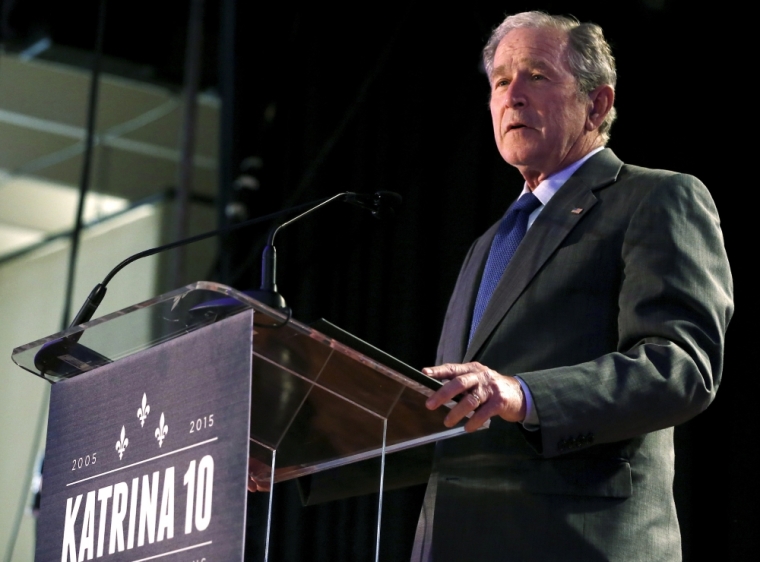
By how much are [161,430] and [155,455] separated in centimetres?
3

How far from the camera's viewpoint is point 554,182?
198 centimetres

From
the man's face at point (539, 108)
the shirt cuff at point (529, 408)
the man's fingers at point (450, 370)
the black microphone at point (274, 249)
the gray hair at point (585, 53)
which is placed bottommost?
the shirt cuff at point (529, 408)

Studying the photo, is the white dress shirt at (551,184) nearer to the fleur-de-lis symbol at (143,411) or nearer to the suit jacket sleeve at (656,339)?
the suit jacket sleeve at (656,339)

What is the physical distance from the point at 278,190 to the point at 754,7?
2093mm

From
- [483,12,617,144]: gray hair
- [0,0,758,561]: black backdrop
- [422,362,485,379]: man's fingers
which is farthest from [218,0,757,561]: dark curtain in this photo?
[422,362,485,379]: man's fingers

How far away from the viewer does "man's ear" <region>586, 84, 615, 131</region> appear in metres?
2.10

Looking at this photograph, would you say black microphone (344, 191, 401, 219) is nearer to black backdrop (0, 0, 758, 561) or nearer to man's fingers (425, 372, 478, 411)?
man's fingers (425, 372, 478, 411)

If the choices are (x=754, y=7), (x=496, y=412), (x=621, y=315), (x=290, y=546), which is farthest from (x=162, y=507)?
(x=290, y=546)

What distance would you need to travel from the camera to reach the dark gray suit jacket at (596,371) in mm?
1504

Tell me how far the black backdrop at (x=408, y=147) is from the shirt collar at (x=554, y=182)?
1.94 ft

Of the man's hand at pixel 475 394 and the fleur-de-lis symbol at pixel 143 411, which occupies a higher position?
the man's hand at pixel 475 394

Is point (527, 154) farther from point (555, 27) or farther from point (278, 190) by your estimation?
point (278, 190)

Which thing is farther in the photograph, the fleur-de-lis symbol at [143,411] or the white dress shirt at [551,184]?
the white dress shirt at [551,184]

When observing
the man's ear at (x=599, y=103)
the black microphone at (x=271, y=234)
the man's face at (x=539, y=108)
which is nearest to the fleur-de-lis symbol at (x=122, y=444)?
the black microphone at (x=271, y=234)
